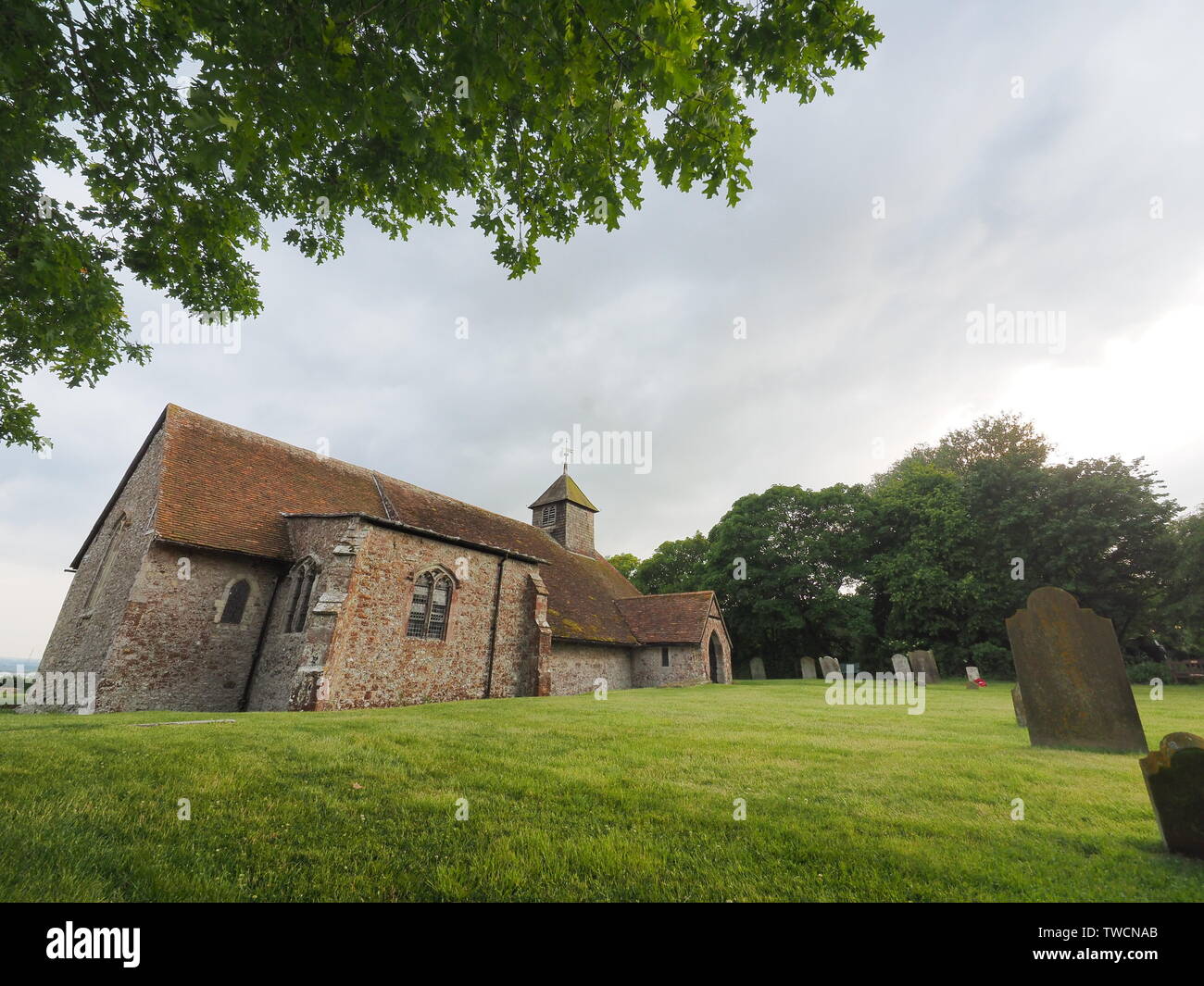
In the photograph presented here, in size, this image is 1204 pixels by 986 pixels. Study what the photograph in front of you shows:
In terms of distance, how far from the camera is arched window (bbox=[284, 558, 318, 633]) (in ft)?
44.7

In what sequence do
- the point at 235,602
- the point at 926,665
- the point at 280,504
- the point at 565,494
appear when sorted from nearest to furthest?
the point at 235,602
the point at 280,504
the point at 926,665
the point at 565,494

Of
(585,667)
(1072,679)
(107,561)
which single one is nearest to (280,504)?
(107,561)

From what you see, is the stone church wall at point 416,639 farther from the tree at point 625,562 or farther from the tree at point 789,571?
the tree at point 625,562

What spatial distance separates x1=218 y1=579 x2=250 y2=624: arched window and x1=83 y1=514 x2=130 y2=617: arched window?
397 centimetres

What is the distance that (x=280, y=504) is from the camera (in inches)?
632

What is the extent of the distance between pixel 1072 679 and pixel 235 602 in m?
17.9

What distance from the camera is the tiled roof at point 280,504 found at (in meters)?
13.9

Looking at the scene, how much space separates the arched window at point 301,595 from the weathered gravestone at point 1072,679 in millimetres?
15234

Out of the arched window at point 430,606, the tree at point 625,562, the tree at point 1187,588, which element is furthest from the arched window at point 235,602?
the tree at point 625,562

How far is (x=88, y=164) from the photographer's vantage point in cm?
534

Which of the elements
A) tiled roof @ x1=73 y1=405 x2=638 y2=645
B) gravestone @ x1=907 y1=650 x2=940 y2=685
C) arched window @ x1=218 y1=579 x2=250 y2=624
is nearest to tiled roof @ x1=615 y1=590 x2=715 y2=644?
tiled roof @ x1=73 y1=405 x2=638 y2=645

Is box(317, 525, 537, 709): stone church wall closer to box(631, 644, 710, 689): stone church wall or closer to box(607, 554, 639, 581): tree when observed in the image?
box(631, 644, 710, 689): stone church wall

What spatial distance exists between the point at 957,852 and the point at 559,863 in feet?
8.37

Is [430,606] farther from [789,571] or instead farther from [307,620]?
[789,571]
